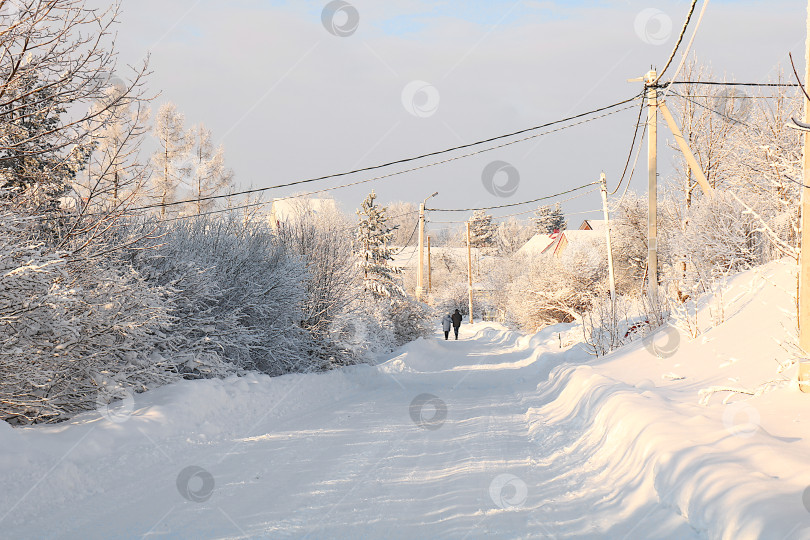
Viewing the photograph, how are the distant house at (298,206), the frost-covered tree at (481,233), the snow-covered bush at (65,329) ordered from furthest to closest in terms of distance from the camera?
the frost-covered tree at (481,233) → the distant house at (298,206) → the snow-covered bush at (65,329)

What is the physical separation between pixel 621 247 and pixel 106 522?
4029cm

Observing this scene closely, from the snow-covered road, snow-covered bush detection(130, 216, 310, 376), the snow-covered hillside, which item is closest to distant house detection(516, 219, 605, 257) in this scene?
snow-covered bush detection(130, 216, 310, 376)

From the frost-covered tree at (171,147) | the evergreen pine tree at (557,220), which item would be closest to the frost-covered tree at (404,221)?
the evergreen pine tree at (557,220)

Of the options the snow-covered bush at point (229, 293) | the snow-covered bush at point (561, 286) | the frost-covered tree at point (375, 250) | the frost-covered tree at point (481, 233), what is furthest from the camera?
the frost-covered tree at point (481, 233)

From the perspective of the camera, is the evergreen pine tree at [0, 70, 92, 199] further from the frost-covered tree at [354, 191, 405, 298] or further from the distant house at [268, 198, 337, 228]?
the distant house at [268, 198, 337, 228]

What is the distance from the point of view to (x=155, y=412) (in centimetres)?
946

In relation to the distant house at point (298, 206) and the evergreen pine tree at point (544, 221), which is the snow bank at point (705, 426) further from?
the evergreen pine tree at point (544, 221)

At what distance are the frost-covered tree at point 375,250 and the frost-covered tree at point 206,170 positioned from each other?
42.8 ft

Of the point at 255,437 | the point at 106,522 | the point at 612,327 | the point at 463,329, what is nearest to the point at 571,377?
the point at 612,327

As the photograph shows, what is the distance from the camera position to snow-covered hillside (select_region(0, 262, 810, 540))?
207 inches

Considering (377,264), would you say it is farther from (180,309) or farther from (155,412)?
(155,412)

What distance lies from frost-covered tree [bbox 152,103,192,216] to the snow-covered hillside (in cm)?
3447

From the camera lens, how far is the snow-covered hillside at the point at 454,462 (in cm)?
526

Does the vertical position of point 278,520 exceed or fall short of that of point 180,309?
it falls short
